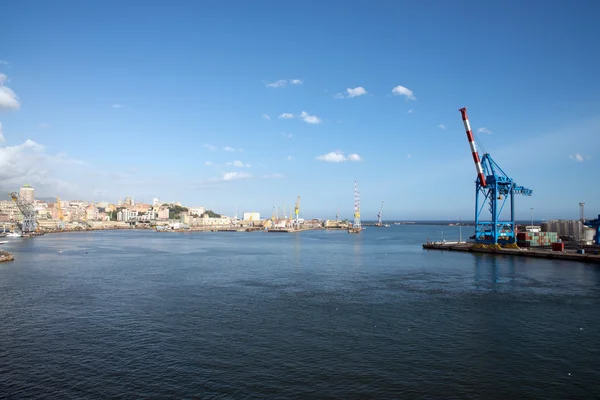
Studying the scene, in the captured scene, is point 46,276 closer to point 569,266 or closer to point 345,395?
point 345,395

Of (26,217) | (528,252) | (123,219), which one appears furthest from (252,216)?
(528,252)

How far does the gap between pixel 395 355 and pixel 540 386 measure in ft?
13.0

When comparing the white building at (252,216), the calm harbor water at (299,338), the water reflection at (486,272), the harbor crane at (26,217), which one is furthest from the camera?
the white building at (252,216)

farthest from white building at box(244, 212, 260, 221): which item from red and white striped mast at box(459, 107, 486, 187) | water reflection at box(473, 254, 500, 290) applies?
water reflection at box(473, 254, 500, 290)

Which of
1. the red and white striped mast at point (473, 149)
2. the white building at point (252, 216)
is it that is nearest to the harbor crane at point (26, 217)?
the red and white striped mast at point (473, 149)

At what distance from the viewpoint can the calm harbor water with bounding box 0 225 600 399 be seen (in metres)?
10.9

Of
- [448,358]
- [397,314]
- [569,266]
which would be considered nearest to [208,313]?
[397,314]

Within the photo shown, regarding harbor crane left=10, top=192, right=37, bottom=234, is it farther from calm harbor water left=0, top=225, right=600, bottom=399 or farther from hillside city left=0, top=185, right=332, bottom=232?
calm harbor water left=0, top=225, right=600, bottom=399

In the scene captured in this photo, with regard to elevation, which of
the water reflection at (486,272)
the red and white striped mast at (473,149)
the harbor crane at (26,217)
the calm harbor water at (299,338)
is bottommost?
the calm harbor water at (299,338)

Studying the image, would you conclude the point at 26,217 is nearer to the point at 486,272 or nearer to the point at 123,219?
the point at 123,219

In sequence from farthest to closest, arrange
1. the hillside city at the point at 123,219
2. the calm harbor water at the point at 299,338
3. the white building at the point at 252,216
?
the white building at the point at 252,216 < the hillside city at the point at 123,219 < the calm harbor water at the point at 299,338

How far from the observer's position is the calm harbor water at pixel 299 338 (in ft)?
35.7

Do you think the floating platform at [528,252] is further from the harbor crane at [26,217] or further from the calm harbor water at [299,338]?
the harbor crane at [26,217]

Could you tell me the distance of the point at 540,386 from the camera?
427 inches
